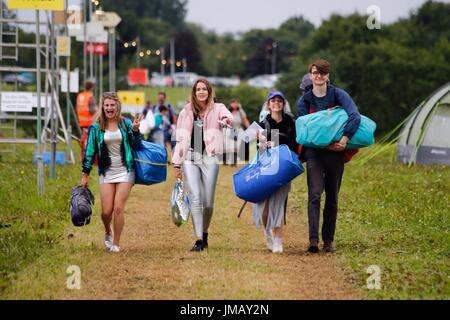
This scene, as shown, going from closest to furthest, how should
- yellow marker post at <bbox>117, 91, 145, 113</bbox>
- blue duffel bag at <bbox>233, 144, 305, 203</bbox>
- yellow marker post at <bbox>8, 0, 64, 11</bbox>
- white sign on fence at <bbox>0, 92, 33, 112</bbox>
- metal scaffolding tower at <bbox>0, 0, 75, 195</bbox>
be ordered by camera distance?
blue duffel bag at <bbox>233, 144, 305, 203</bbox>
yellow marker post at <bbox>8, 0, 64, 11</bbox>
metal scaffolding tower at <bbox>0, 0, 75, 195</bbox>
white sign on fence at <bbox>0, 92, 33, 112</bbox>
yellow marker post at <bbox>117, 91, 145, 113</bbox>

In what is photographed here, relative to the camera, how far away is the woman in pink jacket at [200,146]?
38.9 ft

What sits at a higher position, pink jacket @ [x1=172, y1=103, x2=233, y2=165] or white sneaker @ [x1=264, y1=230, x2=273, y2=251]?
pink jacket @ [x1=172, y1=103, x2=233, y2=165]

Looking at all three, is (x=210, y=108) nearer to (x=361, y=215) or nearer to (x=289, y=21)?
(x=361, y=215)

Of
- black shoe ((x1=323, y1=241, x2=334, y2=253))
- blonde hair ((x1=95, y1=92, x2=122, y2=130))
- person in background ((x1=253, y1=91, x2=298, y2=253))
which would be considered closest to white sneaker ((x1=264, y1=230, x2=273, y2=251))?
person in background ((x1=253, y1=91, x2=298, y2=253))

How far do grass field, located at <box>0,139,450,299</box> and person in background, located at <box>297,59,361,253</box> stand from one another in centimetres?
41

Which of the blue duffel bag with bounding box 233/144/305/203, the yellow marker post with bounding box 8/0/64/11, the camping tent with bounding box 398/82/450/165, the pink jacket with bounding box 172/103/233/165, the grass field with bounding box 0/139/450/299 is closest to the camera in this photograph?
the grass field with bounding box 0/139/450/299

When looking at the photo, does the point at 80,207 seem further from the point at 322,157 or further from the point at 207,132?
the point at 322,157

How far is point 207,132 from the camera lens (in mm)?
11906

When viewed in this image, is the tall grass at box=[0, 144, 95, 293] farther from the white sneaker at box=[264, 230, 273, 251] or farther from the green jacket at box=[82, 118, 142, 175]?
the white sneaker at box=[264, 230, 273, 251]

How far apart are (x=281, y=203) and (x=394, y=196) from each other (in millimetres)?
6078

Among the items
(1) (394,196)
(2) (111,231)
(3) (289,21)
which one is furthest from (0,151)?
(3) (289,21)

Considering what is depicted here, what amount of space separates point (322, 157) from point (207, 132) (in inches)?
53.8

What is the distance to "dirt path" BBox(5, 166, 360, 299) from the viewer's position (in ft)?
30.6

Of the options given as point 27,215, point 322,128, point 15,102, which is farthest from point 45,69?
point 322,128
